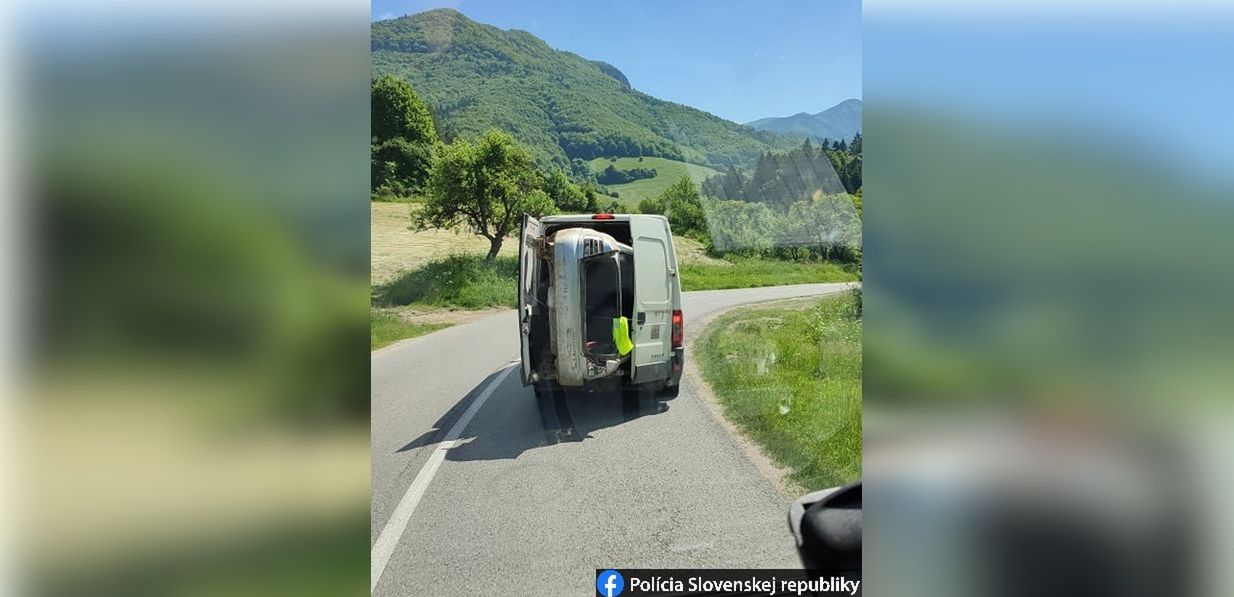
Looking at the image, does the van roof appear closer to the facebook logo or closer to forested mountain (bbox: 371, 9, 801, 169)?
forested mountain (bbox: 371, 9, 801, 169)

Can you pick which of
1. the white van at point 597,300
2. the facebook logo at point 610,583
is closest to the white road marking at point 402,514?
the white van at point 597,300

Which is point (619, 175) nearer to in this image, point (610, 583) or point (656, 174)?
point (656, 174)

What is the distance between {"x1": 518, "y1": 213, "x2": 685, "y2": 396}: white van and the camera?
1.78 m

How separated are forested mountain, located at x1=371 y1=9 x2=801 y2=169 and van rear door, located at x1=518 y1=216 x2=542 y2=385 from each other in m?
0.25

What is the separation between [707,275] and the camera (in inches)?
79.2

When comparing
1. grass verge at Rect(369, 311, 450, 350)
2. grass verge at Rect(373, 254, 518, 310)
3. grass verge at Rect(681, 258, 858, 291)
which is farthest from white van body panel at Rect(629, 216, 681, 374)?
grass verge at Rect(369, 311, 450, 350)

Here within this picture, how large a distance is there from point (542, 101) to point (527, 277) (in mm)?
626

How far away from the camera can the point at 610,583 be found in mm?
1562

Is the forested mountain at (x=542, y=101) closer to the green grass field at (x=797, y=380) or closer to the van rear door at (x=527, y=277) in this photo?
the van rear door at (x=527, y=277)

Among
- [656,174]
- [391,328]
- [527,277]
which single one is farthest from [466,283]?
[656,174]
